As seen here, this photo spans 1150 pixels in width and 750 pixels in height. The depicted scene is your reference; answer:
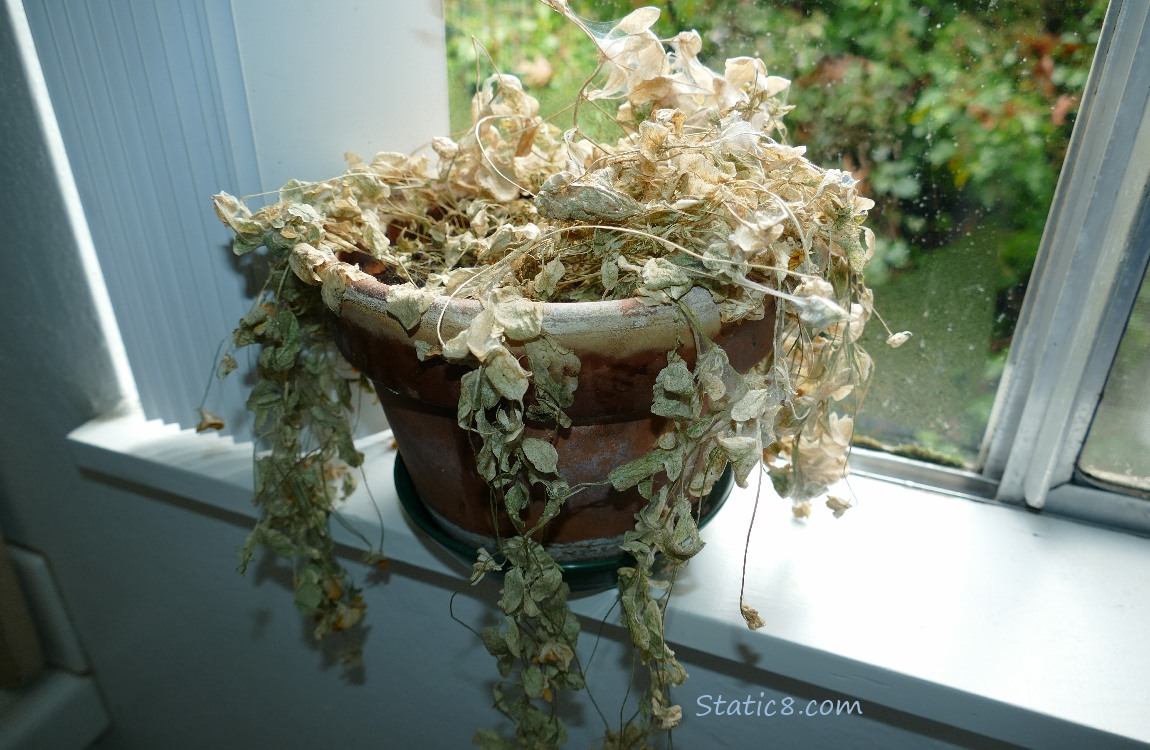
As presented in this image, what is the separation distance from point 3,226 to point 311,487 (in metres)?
0.53

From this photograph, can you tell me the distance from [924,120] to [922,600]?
0.45 m

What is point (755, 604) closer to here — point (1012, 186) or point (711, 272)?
point (711, 272)

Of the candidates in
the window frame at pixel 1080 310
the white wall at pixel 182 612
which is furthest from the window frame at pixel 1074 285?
the white wall at pixel 182 612

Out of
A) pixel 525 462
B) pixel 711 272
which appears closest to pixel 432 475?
pixel 525 462

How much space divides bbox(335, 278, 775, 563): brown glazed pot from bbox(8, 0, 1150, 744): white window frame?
0.14 metres

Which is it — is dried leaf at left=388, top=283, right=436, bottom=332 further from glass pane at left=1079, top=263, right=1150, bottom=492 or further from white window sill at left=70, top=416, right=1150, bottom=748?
glass pane at left=1079, top=263, right=1150, bottom=492

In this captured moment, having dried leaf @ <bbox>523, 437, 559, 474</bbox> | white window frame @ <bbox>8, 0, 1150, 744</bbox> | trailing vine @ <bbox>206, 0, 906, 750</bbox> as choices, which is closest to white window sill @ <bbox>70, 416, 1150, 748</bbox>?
white window frame @ <bbox>8, 0, 1150, 744</bbox>

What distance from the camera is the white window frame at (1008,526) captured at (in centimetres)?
59

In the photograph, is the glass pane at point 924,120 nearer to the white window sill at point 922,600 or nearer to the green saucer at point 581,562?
the white window sill at point 922,600

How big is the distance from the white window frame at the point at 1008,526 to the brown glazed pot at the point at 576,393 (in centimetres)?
14

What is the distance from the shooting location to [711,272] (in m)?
0.44

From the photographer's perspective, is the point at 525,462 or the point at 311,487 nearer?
the point at 525,462

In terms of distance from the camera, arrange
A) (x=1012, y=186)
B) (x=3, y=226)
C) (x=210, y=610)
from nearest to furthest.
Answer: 1. (x=1012, y=186)
2. (x=3, y=226)
3. (x=210, y=610)

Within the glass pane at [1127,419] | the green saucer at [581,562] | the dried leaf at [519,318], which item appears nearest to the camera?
the dried leaf at [519,318]
